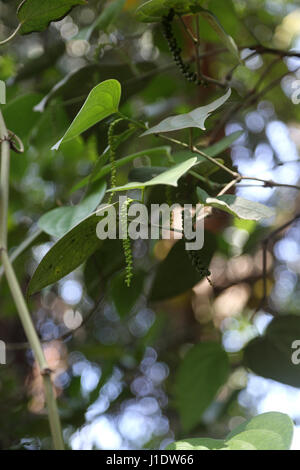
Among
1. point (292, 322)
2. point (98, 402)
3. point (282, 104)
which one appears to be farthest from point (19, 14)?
point (282, 104)

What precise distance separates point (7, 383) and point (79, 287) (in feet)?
0.98

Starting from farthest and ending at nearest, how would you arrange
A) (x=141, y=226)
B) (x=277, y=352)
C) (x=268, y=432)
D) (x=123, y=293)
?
(x=123, y=293) → (x=277, y=352) → (x=141, y=226) → (x=268, y=432)

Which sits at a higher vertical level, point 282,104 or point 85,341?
point 282,104

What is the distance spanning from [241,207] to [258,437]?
160mm

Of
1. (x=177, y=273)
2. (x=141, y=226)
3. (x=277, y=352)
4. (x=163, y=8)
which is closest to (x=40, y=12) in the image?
(x=163, y=8)

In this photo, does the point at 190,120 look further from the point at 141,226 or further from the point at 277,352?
the point at 277,352

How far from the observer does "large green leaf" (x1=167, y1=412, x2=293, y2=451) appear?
0.35 metres

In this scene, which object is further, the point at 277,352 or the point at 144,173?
the point at 277,352

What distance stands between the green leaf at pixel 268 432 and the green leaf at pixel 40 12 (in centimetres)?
37

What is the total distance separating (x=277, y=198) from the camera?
4.90 ft

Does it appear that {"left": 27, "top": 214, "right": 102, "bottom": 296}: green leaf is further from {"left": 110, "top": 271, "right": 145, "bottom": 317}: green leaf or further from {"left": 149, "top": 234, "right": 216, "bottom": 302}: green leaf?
{"left": 110, "top": 271, "right": 145, "bottom": 317}: green leaf

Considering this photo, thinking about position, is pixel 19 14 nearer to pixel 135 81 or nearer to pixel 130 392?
pixel 135 81

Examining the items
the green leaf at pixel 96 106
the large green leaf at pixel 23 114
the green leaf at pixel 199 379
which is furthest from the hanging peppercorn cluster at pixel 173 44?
the green leaf at pixel 199 379

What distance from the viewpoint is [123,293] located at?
0.81 metres
